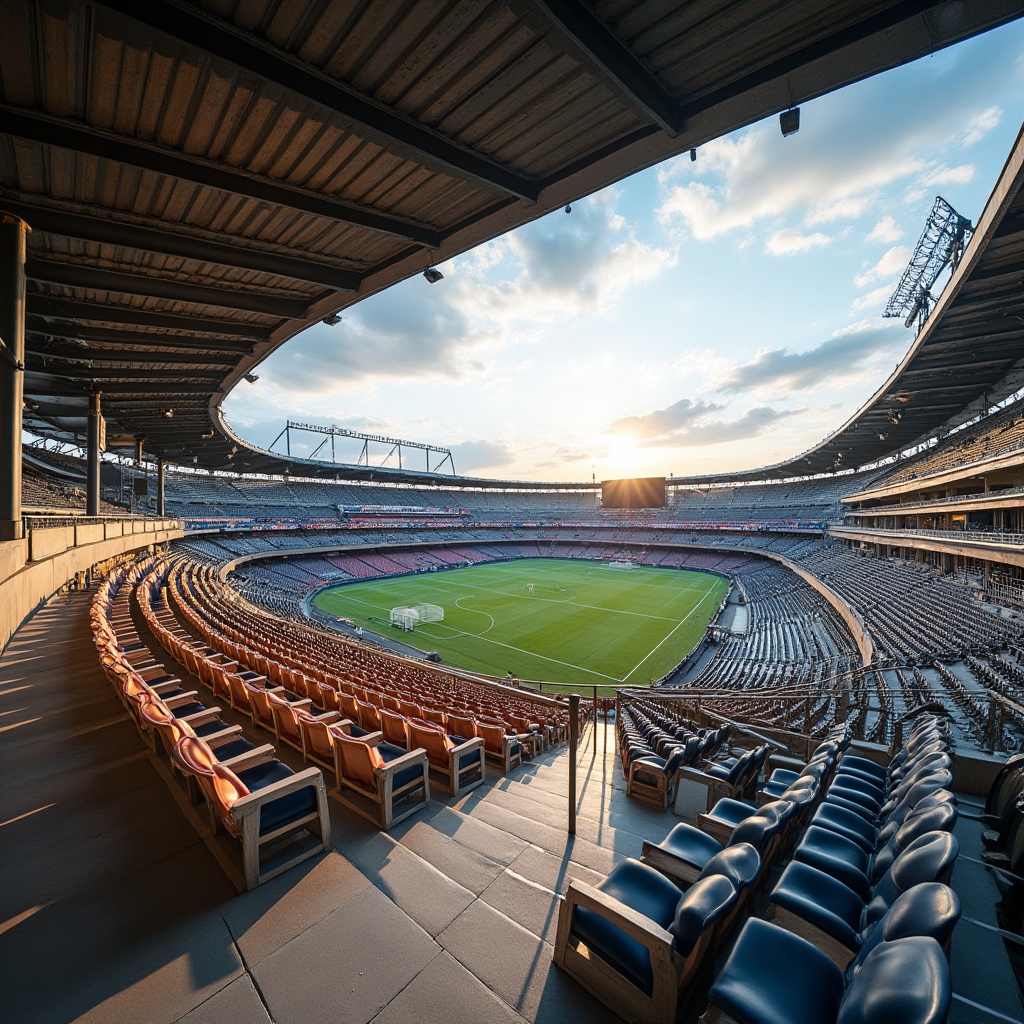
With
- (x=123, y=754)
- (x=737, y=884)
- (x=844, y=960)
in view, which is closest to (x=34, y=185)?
(x=123, y=754)

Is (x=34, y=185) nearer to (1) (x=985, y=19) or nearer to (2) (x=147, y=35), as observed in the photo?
(2) (x=147, y=35)

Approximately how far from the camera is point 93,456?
1622cm

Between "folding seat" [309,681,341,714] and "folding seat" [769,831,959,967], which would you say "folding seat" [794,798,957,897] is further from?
"folding seat" [309,681,341,714]

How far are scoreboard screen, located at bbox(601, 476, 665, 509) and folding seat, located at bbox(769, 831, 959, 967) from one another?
5631 centimetres

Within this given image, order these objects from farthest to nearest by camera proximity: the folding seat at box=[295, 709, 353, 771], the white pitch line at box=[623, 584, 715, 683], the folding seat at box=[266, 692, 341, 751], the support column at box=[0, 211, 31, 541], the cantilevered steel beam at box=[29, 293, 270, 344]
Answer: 1. the white pitch line at box=[623, 584, 715, 683]
2. the cantilevered steel beam at box=[29, 293, 270, 344]
3. the support column at box=[0, 211, 31, 541]
4. the folding seat at box=[266, 692, 341, 751]
5. the folding seat at box=[295, 709, 353, 771]

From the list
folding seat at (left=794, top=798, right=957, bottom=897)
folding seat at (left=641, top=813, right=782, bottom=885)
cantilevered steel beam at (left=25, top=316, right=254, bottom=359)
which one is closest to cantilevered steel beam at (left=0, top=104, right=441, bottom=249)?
cantilevered steel beam at (left=25, top=316, right=254, bottom=359)

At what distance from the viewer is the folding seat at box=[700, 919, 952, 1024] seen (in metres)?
1.45

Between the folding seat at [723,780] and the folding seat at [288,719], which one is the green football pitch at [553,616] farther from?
the folding seat at [288,719]

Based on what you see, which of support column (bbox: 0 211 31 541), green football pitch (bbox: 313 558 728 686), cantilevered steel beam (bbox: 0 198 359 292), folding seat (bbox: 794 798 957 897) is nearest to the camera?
folding seat (bbox: 794 798 957 897)

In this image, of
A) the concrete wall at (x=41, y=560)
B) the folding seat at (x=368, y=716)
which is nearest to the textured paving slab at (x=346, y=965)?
the folding seat at (x=368, y=716)

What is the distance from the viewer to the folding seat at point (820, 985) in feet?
4.75

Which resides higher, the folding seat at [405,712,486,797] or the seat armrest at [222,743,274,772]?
the seat armrest at [222,743,274,772]

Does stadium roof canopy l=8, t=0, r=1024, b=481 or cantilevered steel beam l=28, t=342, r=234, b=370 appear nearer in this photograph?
stadium roof canopy l=8, t=0, r=1024, b=481

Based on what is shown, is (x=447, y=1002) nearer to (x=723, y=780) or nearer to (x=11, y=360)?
(x=723, y=780)
